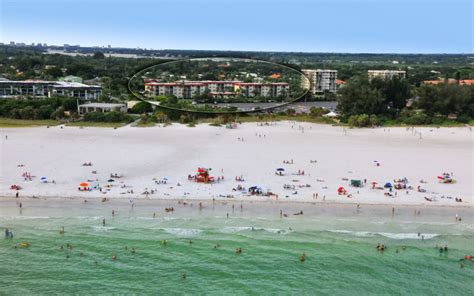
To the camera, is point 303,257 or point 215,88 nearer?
point 215,88

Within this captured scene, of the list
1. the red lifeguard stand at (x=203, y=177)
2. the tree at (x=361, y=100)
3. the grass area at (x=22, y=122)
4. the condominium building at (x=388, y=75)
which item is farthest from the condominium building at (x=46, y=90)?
the red lifeguard stand at (x=203, y=177)

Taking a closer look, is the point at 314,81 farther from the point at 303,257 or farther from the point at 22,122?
the point at 22,122

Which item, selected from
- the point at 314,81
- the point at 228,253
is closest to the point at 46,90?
the point at 228,253

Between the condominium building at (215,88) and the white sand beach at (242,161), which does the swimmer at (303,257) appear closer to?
the white sand beach at (242,161)

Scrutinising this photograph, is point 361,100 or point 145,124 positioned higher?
point 361,100

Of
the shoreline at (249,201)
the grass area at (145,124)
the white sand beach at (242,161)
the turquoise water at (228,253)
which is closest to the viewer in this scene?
the turquoise water at (228,253)

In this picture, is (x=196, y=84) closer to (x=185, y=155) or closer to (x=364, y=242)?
(x=364, y=242)
